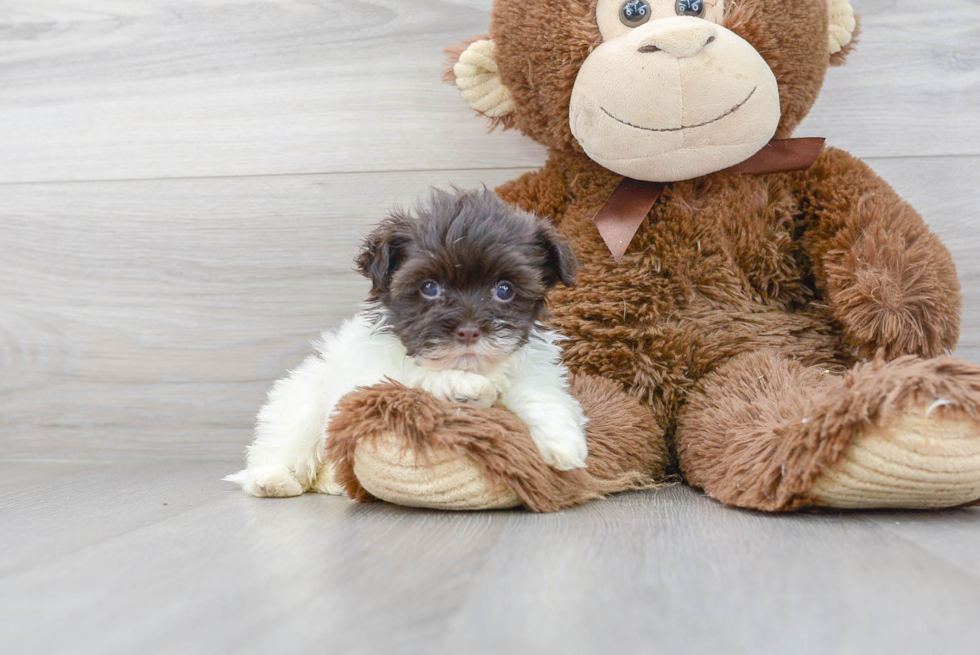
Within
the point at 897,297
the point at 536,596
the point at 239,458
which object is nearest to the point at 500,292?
the point at 536,596

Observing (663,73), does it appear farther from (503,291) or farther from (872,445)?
(872,445)

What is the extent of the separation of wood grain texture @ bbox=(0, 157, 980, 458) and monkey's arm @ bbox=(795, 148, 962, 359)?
0.79 m

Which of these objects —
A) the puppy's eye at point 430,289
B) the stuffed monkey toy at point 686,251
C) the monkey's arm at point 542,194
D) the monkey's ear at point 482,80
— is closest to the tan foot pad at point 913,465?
the stuffed monkey toy at point 686,251

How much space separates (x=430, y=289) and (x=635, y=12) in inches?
27.8

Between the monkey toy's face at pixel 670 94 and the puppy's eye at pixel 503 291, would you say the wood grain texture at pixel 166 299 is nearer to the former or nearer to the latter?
the monkey toy's face at pixel 670 94

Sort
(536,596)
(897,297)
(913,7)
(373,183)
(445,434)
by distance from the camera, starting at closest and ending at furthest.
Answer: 1. (536,596)
2. (445,434)
3. (897,297)
4. (913,7)
5. (373,183)

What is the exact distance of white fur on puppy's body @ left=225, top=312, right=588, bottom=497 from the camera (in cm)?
131

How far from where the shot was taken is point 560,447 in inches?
50.8

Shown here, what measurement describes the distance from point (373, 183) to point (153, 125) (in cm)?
61

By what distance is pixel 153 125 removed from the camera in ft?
7.13

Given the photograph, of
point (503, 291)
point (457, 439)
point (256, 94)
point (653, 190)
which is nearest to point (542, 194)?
point (653, 190)

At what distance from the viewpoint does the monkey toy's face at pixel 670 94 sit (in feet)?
4.88

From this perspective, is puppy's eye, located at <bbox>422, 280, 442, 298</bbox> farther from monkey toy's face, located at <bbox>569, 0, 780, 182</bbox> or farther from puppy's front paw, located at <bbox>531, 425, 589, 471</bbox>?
monkey toy's face, located at <bbox>569, 0, 780, 182</bbox>

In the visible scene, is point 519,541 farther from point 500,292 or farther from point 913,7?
point 913,7
